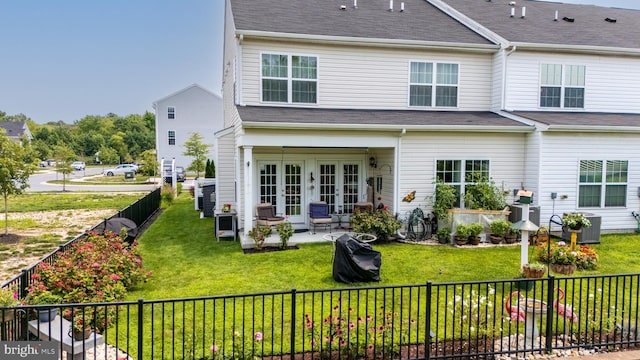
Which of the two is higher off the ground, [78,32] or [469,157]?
[78,32]

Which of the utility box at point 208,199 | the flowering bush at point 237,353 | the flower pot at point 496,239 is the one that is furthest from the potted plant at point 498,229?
the utility box at point 208,199

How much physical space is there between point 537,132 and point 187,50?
127 feet

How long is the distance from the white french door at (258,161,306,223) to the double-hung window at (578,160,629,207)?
28.3ft

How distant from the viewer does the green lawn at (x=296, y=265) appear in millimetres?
7966

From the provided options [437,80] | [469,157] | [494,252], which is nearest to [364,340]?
[494,252]

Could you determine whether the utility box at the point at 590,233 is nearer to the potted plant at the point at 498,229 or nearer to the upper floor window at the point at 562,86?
the potted plant at the point at 498,229

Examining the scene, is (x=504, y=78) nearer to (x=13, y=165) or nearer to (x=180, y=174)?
(x=13, y=165)

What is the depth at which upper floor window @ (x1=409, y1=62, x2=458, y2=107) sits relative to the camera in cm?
1406

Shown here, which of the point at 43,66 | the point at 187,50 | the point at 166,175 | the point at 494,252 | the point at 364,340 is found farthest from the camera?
Answer: the point at 43,66

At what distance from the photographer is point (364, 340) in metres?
5.18

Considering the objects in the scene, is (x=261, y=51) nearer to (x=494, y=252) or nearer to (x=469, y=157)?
(x=469, y=157)

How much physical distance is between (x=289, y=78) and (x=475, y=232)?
Result: 7.19 m

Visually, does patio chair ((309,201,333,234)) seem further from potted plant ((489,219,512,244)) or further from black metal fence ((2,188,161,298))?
black metal fence ((2,188,161,298))

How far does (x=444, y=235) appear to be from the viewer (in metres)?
11.6
